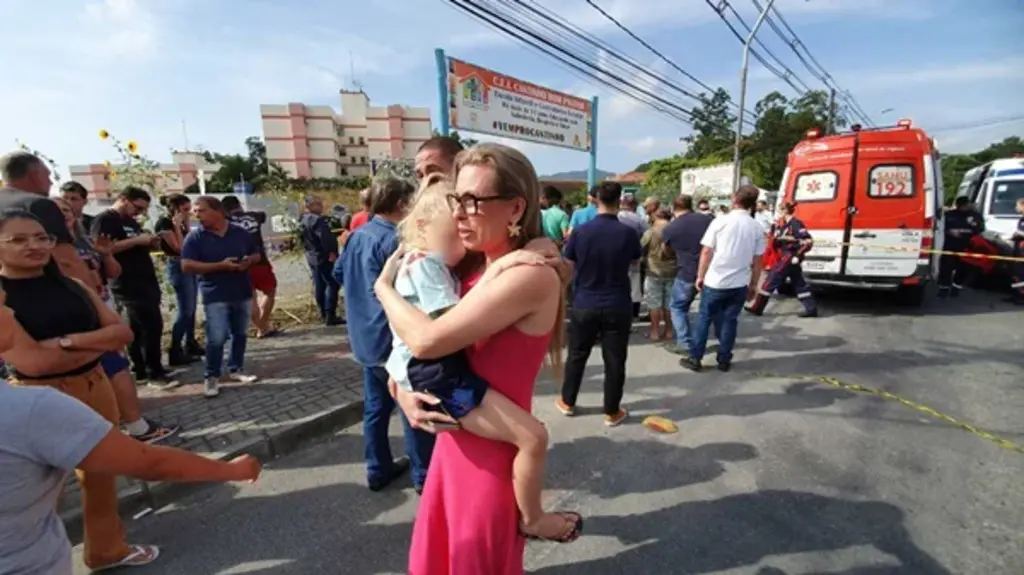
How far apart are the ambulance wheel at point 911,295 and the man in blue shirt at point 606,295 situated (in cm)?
630

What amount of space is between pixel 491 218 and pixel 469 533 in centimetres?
89

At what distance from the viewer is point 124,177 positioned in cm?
582

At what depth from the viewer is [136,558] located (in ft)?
7.98

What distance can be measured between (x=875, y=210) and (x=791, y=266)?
4.85 feet

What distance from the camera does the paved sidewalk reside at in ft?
9.75

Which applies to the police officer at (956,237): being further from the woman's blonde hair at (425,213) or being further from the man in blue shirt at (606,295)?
the woman's blonde hair at (425,213)

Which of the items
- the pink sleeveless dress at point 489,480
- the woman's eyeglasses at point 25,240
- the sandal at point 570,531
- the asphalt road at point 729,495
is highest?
the woman's eyeglasses at point 25,240

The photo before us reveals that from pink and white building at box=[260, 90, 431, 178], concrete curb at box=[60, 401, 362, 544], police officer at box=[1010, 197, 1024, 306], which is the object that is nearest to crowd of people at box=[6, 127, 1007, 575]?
concrete curb at box=[60, 401, 362, 544]

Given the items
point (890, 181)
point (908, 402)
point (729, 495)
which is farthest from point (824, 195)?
point (729, 495)

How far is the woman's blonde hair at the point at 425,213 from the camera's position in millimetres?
1405

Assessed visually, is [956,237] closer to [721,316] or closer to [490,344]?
[721,316]

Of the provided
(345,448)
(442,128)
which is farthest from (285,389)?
(442,128)

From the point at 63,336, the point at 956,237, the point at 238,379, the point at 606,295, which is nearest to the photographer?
the point at 63,336

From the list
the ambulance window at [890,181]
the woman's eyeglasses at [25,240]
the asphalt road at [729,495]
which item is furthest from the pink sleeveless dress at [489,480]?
the ambulance window at [890,181]
